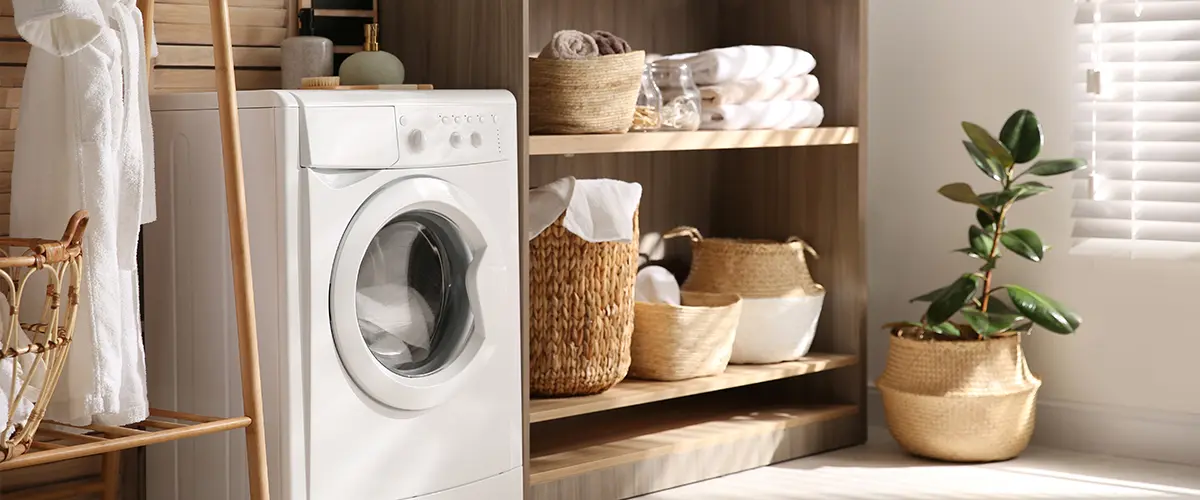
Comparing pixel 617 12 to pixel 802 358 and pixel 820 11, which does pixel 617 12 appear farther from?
pixel 802 358

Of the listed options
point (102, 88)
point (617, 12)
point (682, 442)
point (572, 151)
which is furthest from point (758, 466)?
point (102, 88)

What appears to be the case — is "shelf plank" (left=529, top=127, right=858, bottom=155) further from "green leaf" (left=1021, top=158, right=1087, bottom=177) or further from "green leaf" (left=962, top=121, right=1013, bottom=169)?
"green leaf" (left=1021, top=158, right=1087, bottom=177)

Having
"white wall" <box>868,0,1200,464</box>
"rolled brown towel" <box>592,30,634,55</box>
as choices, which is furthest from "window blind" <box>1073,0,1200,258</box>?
"rolled brown towel" <box>592,30,634,55</box>

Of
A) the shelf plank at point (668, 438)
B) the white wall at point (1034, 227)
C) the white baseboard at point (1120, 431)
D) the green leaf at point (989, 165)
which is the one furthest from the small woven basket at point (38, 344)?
the white baseboard at point (1120, 431)

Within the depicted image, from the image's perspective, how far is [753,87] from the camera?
314cm

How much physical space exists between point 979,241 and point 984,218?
0.06 meters

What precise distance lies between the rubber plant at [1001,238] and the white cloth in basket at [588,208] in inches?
30.1

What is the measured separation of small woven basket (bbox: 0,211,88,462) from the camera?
1.83 metres

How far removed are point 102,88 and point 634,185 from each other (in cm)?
122

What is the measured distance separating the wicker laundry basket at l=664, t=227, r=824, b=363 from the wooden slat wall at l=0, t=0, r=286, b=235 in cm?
105

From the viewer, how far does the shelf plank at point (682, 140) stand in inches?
105

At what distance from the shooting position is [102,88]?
2080 mm

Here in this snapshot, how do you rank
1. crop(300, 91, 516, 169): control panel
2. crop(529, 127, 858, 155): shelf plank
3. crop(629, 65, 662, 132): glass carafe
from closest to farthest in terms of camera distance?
crop(300, 91, 516, 169): control panel, crop(529, 127, 858, 155): shelf plank, crop(629, 65, 662, 132): glass carafe

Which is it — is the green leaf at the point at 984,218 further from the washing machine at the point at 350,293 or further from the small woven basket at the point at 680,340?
the washing machine at the point at 350,293
